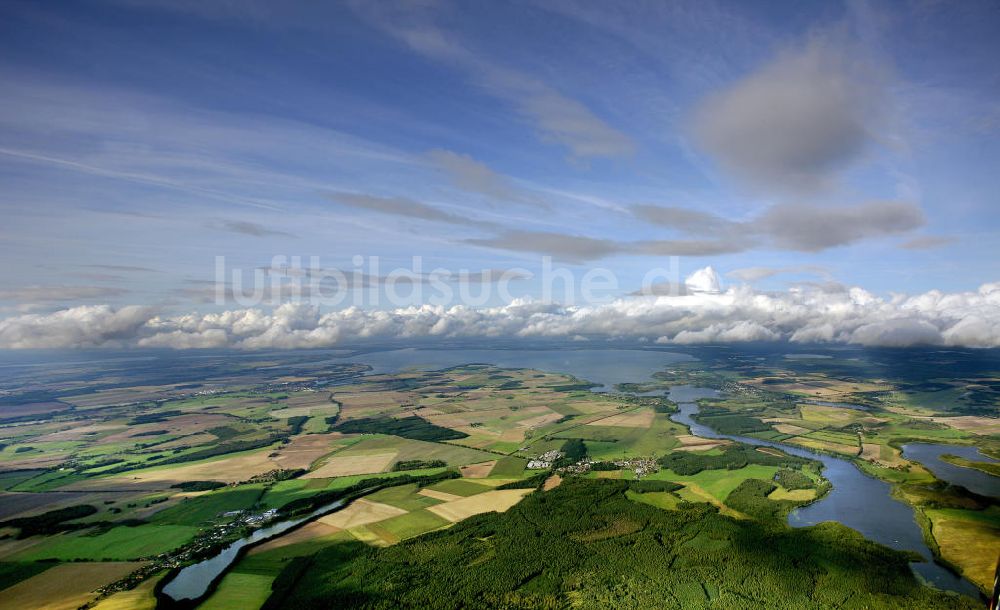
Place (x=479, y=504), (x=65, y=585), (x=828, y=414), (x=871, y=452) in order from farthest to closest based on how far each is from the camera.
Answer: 1. (x=828, y=414)
2. (x=871, y=452)
3. (x=479, y=504)
4. (x=65, y=585)

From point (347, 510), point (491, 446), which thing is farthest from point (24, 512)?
point (491, 446)

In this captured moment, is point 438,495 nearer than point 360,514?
No

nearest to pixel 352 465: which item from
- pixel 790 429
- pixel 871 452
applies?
pixel 871 452

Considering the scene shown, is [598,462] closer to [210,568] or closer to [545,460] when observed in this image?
[545,460]

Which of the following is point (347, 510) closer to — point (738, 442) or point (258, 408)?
point (738, 442)

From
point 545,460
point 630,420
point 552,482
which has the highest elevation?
point 552,482

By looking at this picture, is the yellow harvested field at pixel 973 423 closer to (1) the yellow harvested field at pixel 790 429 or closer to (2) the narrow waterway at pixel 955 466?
(2) the narrow waterway at pixel 955 466

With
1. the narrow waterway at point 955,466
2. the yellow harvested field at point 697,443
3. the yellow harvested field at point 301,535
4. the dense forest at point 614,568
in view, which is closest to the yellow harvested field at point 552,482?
the dense forest at point 614,568
